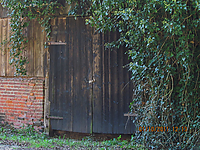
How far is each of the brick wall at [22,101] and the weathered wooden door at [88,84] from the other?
41 cm

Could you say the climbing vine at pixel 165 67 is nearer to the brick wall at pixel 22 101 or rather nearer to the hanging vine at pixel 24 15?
the hanging vine at pixel 24 15

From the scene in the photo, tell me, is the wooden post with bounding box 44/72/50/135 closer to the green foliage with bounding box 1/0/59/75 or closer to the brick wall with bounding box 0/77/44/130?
the brick wall with bounding box 0/77/44/130

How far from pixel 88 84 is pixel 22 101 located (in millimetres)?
1917

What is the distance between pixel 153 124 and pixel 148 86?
75 centimetres

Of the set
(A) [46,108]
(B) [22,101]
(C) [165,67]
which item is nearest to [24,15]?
(B) [22,101]

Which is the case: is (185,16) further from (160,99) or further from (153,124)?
(153,124)

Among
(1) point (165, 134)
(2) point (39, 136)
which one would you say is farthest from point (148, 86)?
(2) point (39, 136)

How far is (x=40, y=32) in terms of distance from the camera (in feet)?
17.0

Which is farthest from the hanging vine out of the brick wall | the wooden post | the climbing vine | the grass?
the grass

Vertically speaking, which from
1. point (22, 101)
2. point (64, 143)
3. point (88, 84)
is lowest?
point (64, 143)

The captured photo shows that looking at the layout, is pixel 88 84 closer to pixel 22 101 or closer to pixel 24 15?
pixel 22 101

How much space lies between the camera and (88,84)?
4.76 m

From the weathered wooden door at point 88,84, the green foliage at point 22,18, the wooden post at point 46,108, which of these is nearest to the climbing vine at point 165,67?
the weathered wooden door at point 88,84

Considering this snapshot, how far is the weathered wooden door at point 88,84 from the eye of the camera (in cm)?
461
